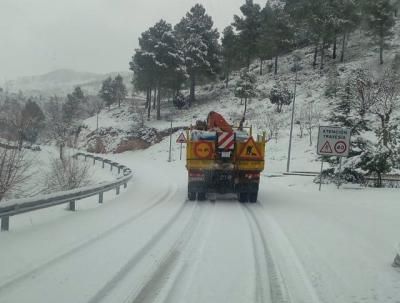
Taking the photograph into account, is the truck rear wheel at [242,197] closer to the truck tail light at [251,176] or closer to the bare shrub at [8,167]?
the truck tail light at [251,176]

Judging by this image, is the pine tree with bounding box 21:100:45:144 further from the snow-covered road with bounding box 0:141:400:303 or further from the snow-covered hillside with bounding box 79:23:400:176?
the snow-covered road with bounding box 0:141:400:303

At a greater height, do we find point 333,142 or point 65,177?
point 333,142

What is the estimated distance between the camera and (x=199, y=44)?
216ft

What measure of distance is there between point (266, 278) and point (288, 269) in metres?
0.67

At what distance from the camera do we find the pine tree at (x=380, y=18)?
191 ft

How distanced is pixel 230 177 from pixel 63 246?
28.0 feet

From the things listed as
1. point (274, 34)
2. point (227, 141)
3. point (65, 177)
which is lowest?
point (65, 177)

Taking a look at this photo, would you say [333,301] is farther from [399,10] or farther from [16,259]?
[399,10]

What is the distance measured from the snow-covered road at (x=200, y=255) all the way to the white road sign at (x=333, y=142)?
163 inches

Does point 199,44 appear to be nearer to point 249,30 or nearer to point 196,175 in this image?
point 249,30

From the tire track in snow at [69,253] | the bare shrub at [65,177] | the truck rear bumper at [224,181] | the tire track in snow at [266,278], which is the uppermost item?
the truck rear bumper at [224,181]

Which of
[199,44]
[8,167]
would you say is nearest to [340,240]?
[8,167]

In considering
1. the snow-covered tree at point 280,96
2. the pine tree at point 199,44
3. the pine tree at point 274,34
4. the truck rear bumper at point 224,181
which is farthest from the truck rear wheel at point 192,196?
the pine tree at point 274,34

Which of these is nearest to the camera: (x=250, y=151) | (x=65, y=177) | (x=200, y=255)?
(x=200, y=255)
